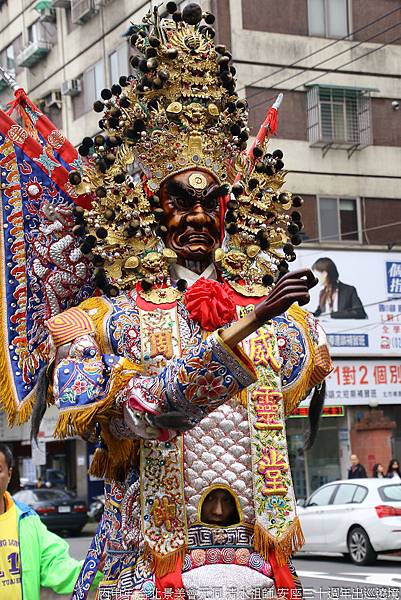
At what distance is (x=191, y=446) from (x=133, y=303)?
55 centimetres

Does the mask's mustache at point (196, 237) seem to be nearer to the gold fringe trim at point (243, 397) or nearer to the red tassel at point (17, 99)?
the gold fringe trim at point (243, 397)

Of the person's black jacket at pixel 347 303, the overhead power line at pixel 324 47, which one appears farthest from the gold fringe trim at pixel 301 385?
the overhead power line at pixel 324 47

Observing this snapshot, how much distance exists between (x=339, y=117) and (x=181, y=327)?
21336mm

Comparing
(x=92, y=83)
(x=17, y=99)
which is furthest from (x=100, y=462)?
(x=92, y=83)

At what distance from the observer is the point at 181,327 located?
3820mm

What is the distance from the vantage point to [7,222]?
412 centimetres

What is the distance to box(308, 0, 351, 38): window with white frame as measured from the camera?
24.3m

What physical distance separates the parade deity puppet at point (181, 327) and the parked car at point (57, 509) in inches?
816

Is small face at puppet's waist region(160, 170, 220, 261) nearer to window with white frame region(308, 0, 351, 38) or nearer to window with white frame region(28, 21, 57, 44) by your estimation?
window with white frame region(308, 0, 351, 38)

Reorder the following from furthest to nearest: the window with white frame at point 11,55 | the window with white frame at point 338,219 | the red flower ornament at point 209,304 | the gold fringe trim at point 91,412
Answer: the window with white frame at point 11,55 → the window with white frame at point 338,219 → the red flower ornament at point 209,304 → the gold fringe trim at point 91,412

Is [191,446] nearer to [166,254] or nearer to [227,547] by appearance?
[227,547]

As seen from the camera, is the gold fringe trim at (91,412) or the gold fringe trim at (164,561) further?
the gold fringe trim at (164,561)

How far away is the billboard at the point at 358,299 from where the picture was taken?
22.6 m

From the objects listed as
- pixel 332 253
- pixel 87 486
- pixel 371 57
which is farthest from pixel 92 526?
pixel 371 57
